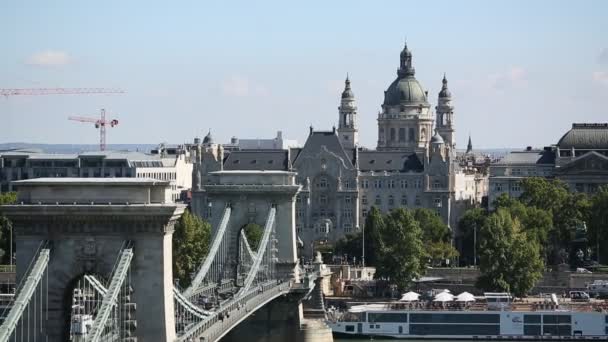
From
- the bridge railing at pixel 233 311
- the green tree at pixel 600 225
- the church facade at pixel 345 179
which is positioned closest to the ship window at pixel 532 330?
the bridge railing at pixel 233 311

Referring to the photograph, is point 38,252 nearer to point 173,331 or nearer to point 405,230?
point 173,331

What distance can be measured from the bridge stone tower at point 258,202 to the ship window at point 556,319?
1560cm

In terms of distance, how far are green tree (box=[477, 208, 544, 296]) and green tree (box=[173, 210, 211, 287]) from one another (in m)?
14.7

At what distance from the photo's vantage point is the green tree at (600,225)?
122m

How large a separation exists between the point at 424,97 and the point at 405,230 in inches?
2873

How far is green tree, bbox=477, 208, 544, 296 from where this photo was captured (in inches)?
4299

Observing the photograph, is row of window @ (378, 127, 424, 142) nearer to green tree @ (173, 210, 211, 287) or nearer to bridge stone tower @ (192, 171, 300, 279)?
green tree @ (173, 210, 211, 287)

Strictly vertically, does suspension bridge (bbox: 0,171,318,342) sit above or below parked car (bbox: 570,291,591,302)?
above

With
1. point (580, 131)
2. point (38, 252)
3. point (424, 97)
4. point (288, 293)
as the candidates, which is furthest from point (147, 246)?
point (424, 97)

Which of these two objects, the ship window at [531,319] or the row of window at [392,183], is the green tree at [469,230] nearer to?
the row of window at [392,183]

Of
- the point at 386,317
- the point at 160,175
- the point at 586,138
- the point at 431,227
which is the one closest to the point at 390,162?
the point at 586,138

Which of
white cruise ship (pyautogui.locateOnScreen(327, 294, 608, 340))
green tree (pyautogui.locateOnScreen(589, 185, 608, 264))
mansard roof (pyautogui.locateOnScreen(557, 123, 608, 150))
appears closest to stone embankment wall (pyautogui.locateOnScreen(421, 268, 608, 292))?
green tree (pyautogui.locateOnScreen(589, 185, 608, 264))

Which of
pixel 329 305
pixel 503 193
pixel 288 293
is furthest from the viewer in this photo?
pixel 503 193

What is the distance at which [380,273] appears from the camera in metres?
114
